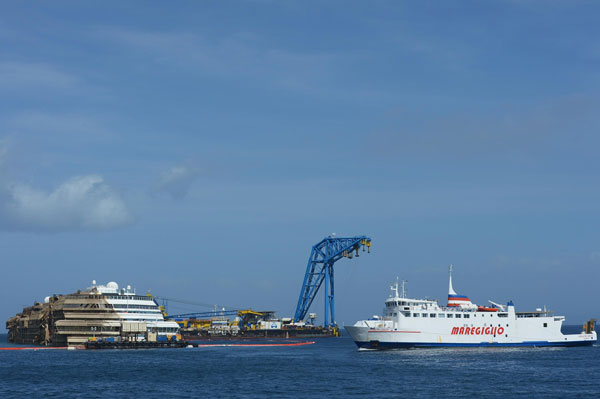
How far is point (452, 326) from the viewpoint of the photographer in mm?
103625

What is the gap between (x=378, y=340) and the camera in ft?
335

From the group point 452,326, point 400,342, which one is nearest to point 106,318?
point 400,342

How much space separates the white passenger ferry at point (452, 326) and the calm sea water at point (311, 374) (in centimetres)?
182

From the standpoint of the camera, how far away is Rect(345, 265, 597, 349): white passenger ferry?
334 feet

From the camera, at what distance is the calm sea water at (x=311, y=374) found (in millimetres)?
62000

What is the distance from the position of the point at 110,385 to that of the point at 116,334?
181ft

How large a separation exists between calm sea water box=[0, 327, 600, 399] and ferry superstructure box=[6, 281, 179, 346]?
46.6 feet

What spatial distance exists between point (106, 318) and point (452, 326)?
54.7 m

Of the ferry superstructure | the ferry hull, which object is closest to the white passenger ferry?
the ferry hull

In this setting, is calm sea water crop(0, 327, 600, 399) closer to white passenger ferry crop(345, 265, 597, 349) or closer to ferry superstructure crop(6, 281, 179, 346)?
white passenger ferry crop(345, 265, 597, 349)

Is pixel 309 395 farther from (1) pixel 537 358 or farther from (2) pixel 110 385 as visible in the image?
(1) pixel 537 358

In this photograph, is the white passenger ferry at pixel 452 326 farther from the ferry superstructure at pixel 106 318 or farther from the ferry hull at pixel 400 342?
the ferry superstructure at pixel 106 318

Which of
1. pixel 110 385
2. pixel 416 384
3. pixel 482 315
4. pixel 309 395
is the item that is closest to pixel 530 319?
pixel 482 315

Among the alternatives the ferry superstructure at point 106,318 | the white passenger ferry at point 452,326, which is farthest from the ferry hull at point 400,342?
the ferry superstructure at point 106,318
